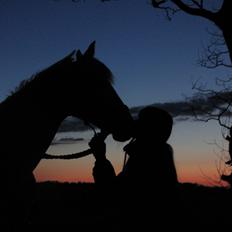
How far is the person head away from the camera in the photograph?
12.7ft

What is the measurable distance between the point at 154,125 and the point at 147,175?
0.41 metres

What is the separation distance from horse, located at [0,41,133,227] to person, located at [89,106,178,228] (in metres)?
1.22

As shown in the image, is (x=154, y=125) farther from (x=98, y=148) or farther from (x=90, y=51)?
(x=90, y=51)

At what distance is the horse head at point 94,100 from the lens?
533 cm

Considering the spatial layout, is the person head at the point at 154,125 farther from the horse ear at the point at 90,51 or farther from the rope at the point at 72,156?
the horse ear at the point at 90,51

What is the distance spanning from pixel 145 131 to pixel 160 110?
0.71ft

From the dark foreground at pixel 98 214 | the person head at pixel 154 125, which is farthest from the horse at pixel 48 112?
the person head at pixel 154 125

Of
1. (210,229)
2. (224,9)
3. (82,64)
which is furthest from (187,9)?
(82,64)

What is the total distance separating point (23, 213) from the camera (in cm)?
482

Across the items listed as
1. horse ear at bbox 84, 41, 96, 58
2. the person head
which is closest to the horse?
horse ear at bbox 84, 41, 96, 58

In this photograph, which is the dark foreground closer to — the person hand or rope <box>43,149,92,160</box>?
the person hand

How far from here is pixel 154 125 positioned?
3873 millimetres

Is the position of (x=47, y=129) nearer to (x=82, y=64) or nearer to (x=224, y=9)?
(x=82, y=64)

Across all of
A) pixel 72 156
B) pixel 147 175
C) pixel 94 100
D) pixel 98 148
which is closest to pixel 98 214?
pixel 72 156
